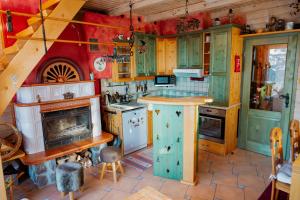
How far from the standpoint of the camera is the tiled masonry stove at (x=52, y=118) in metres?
3.20

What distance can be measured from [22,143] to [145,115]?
2.29 meters

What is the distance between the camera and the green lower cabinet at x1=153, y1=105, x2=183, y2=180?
308 centimetres

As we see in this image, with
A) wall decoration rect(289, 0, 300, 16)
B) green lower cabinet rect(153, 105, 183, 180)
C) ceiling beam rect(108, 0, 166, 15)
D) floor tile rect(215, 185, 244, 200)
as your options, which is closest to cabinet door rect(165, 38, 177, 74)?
ceiling beam rect(108, 0, 166, 15)

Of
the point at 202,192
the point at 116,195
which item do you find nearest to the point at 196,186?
the point at 202,192

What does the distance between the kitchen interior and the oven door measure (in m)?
0.02

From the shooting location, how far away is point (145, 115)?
4.50 metres

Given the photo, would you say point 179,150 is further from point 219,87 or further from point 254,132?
point 254,132

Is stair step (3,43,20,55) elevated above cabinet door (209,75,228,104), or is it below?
A: above

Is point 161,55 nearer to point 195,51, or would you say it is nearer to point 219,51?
point 195,51

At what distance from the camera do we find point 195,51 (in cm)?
456

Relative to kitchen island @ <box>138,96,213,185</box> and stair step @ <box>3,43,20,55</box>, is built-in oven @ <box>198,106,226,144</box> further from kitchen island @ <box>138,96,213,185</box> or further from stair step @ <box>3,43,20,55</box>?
stair step @ <box>3,43,20,55</box>

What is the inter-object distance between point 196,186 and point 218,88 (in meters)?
1.97

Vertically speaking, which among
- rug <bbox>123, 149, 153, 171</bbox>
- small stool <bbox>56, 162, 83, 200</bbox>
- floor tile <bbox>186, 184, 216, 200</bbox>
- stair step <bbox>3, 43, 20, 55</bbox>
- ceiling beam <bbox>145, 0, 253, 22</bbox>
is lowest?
floor tile <bbox>186, 184, 216, 200</bbox>

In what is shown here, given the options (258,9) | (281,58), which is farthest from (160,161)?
(258,9)
